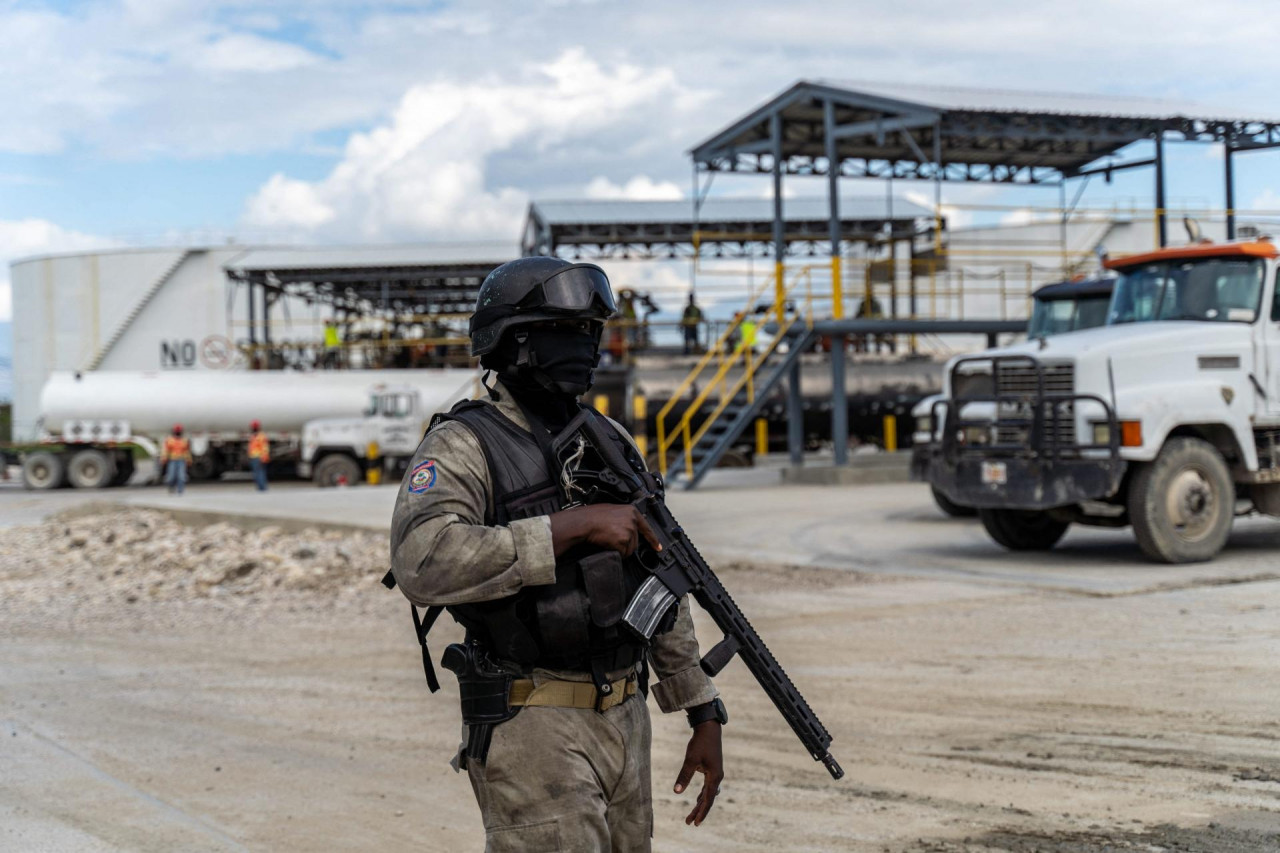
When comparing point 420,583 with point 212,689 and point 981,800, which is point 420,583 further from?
point 212,689

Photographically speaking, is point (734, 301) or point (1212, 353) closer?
point (1212, 353)

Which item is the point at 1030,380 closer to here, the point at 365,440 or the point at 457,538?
the point at 457,538

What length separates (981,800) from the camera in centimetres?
488

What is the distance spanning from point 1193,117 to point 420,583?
72.7ft

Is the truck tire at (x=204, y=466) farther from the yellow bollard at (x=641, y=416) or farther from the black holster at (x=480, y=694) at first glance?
the black holster at (x=480, y=694)

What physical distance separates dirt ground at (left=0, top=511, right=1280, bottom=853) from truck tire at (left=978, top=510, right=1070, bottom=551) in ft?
7.77

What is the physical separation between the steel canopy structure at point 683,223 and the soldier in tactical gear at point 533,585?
27163mm

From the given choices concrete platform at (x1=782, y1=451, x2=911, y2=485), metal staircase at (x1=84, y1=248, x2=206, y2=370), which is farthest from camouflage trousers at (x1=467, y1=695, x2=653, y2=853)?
metal staircase at (x1=84, y1=248, x2=206, y2=370)

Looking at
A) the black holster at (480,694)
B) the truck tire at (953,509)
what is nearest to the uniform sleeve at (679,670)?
the black holster at (480,694)

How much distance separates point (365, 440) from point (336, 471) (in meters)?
0.93

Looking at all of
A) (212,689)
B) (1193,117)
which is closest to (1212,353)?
(212,689)

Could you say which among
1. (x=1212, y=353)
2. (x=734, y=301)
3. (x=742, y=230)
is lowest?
(x=1212, y=353)

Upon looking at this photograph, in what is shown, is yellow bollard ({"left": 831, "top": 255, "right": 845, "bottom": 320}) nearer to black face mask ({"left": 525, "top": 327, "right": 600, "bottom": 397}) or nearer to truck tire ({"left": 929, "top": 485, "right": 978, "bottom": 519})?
truck tire ({"left": 929, "top": 485, "right": 978, "bottom": 519})

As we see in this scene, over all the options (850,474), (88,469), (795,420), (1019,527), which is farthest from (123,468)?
(1019,527)
